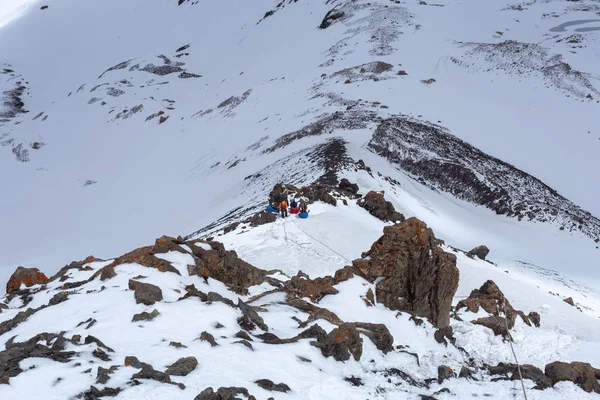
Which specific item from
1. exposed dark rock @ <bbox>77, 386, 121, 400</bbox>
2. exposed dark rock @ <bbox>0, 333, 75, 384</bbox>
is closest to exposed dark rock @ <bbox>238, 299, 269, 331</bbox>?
exposed dark rock @ <bbox>0, 333, 75, 384</bbox>

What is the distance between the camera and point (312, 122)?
1495 inches

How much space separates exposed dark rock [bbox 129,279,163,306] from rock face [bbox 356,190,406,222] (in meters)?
13.9

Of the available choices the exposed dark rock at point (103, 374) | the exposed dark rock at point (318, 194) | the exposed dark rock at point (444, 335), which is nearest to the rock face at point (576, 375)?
the exposed dark rock at point (444, 335)

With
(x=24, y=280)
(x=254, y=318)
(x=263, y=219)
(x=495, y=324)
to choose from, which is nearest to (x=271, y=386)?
(x=254, y=318)

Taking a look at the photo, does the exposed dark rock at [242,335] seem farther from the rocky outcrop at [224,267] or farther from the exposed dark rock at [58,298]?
the exposed dark rock at [58,298]

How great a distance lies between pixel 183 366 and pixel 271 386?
138 centimetres

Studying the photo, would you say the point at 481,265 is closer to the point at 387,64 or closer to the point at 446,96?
the point at 446,96

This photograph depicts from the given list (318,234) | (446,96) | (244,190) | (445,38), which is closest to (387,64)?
(446,96)

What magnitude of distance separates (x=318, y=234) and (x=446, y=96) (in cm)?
2999

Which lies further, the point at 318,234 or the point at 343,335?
the point at 318,234

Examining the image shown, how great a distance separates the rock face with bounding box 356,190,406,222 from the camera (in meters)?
21.1

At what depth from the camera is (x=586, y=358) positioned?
35.0ft

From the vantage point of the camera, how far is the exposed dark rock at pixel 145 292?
869 centimetres

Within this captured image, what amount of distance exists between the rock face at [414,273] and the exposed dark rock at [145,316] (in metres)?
5.96
